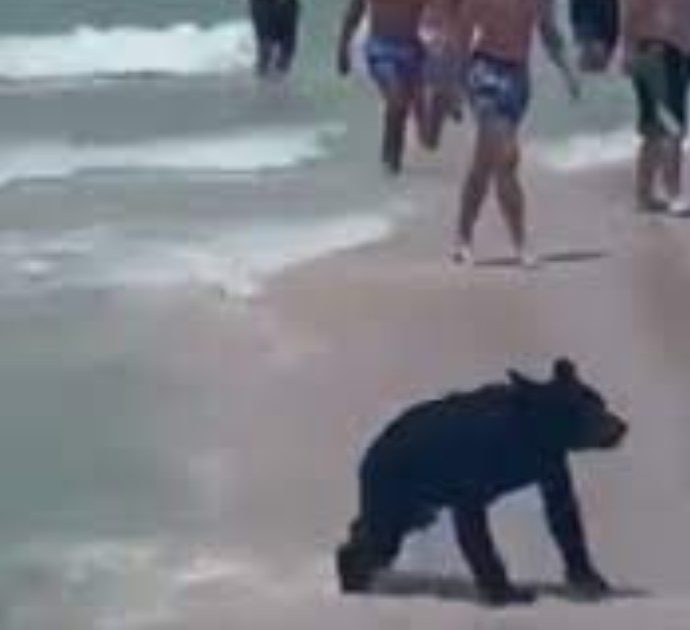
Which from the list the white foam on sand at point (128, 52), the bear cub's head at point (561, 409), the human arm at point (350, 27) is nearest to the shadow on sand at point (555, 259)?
the human arm at point (350, 27)

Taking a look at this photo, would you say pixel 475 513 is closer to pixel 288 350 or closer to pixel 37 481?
pixel 37 481

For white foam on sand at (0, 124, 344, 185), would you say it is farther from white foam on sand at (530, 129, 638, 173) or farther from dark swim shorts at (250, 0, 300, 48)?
dark swim shorts at (250, 0, 300, 48)

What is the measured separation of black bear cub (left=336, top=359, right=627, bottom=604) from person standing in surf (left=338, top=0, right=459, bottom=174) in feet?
27.7

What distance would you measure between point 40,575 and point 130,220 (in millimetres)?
7641

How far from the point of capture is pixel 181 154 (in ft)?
71.5

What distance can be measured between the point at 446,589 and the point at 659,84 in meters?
6.70

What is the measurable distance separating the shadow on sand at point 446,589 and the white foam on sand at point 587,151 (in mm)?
9201

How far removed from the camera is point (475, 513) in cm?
992

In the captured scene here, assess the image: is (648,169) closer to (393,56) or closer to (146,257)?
(393,56)

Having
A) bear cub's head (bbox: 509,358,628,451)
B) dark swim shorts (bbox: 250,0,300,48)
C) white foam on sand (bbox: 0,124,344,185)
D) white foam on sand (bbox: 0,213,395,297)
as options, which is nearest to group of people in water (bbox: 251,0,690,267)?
white foam on sand (bbox: 0,213,395,297)

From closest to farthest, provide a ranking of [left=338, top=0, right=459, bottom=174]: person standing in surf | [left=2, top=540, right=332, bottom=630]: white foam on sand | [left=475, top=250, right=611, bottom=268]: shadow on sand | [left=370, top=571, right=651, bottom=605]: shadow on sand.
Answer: [left=370, top=571, right=651, bottom=605]: shadow on sand < [left=2, top=540, right=332, bottom=630]: white foam on sand < [left=475, top=250, right=611, bottom=268]: shadow on sand < [left=338, top=0, right=459, bottom=174]: person standing in surf

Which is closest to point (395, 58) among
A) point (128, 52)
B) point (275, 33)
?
point (275, 33)

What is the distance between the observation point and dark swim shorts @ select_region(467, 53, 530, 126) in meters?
14.8

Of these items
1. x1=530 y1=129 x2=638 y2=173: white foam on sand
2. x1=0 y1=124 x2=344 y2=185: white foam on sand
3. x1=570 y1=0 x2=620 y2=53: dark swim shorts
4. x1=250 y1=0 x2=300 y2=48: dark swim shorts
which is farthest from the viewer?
x1=250 y1=0 x2=300 y2=48: dark swim shorts
